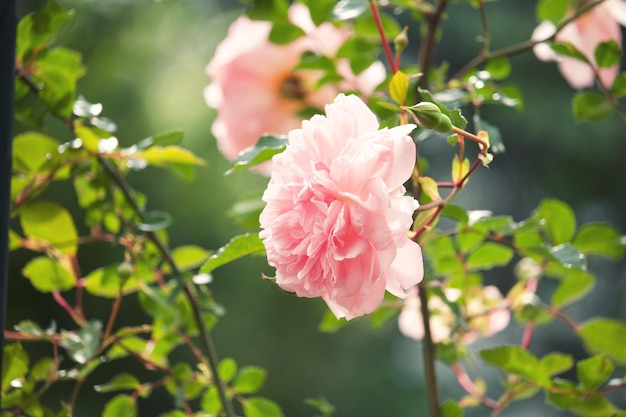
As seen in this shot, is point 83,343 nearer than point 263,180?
Yes

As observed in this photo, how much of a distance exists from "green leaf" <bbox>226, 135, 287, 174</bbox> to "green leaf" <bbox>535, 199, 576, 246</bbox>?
15 cm

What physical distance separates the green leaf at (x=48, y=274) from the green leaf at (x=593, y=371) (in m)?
0.24

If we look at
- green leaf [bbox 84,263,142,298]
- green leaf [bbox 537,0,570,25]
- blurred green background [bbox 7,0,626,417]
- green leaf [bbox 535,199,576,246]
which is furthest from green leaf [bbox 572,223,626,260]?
blurred green background [bbox 7,0,626,417]

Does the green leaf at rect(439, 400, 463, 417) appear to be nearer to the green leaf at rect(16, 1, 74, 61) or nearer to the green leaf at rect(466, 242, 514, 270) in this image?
the green leaf at rect(466, 242, 514, 270)

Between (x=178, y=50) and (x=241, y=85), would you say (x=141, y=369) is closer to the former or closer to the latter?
(x=178, y=50)

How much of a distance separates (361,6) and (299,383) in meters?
2.14

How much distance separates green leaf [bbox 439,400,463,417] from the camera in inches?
14.4

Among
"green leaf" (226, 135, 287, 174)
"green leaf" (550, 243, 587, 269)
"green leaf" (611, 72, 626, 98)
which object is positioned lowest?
"green leaf" (550, 243, 587, 269)

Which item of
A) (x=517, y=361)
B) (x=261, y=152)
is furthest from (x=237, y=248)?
(x=517, y=361)

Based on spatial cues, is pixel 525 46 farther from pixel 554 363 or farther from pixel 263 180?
pixel 263 180

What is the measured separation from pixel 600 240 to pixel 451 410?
0.12 m

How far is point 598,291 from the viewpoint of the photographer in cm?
292

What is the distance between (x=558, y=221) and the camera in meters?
0.43

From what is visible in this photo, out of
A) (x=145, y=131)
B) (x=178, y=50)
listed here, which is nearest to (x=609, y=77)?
(x=145, y=131)
